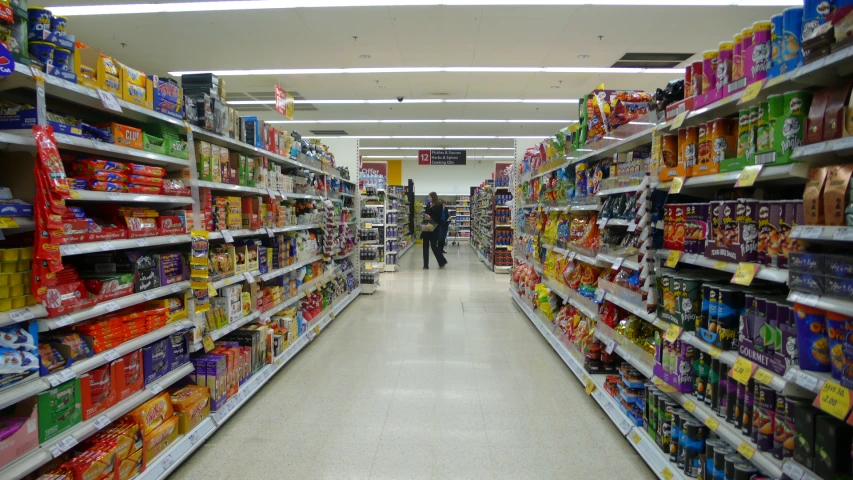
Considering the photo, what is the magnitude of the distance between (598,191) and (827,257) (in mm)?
2182

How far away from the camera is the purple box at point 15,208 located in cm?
167

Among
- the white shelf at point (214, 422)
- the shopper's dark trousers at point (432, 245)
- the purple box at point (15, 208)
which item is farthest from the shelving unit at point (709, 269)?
the shopper's dark trousers at point (432, 245)

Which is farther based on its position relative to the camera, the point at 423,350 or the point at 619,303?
the point at 423,350

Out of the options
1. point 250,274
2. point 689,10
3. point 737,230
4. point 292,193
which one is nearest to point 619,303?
point 737,230

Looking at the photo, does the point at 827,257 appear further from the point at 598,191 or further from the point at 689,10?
the point at 689,10

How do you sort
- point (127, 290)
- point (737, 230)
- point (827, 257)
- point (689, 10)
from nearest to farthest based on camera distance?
1. point (827, 257)
2. point (737, 230)
3. point (127, 290)
4. point (689, 10)

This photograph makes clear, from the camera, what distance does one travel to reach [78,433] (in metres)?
1.94

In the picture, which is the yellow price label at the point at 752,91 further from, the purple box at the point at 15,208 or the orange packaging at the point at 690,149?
the purple box at the point at 15,208

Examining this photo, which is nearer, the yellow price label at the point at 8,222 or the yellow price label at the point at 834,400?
the yellow price label at the point at 834,400

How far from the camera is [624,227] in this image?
3461 millimetres

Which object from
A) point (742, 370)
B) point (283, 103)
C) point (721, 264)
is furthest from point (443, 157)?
point (742, 370)

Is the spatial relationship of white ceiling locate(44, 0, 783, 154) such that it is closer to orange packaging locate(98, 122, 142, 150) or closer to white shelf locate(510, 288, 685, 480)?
white shelf locate(510, 288, 685, 480)

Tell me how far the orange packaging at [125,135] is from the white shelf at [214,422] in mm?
1617

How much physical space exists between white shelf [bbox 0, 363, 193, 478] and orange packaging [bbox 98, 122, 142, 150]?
50.0 inches
